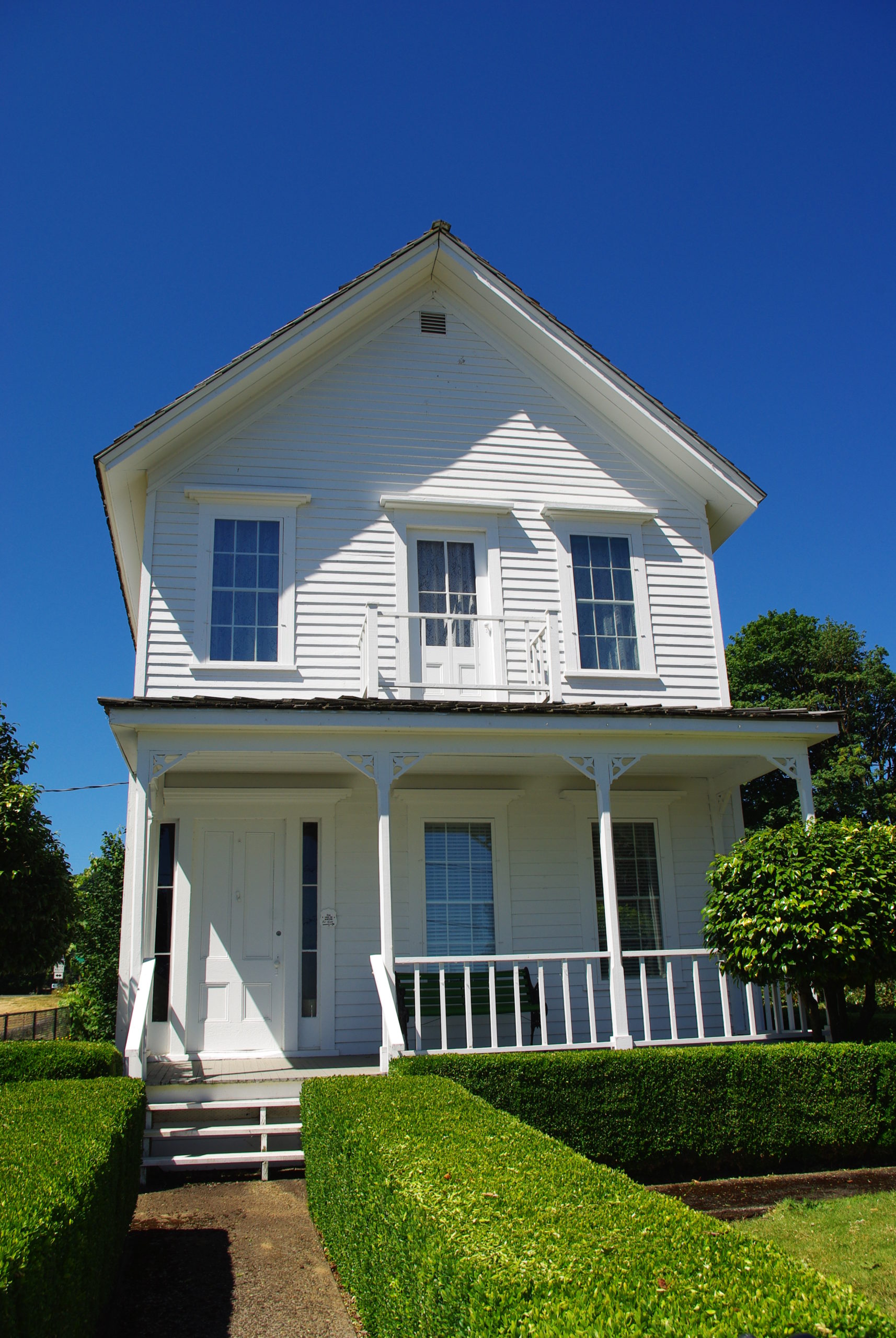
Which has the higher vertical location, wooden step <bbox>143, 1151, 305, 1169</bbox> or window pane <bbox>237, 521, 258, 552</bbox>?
window pane <bbox>237, 521, 258, 552</bbox>

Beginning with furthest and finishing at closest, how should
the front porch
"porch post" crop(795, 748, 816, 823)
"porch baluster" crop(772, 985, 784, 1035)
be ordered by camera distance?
"porch post" crop(795, 748, 816, 823)
"porch baluster" crop(772, 985, 784, 1035)
the front porch

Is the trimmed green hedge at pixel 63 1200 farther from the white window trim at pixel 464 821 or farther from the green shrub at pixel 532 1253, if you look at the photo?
the white window trim at pixel 464 821

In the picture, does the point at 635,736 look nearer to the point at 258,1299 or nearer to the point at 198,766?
the point at 198,766

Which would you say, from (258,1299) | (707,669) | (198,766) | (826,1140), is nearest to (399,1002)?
(198,766)

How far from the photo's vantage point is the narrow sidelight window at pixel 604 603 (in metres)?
12.9

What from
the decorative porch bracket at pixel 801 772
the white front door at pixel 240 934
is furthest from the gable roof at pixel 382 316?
the white front door at pixel 240 934

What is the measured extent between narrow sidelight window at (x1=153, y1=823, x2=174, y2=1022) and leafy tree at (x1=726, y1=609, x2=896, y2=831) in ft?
67.7

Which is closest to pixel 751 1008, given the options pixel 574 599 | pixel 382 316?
→ pixel 574 599

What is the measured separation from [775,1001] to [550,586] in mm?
5683

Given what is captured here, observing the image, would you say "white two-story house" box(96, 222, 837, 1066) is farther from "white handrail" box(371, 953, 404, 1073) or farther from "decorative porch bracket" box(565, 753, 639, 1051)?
"white handrail" box(371, 953, 404, 1073)

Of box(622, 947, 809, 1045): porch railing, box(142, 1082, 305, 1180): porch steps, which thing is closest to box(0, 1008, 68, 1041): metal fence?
box(142, 1082, 305, 1180): porch steps

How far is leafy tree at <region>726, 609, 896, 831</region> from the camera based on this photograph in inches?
1118

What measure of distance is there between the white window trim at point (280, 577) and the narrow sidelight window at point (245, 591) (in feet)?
0.23

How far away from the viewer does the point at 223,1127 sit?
8836mm
